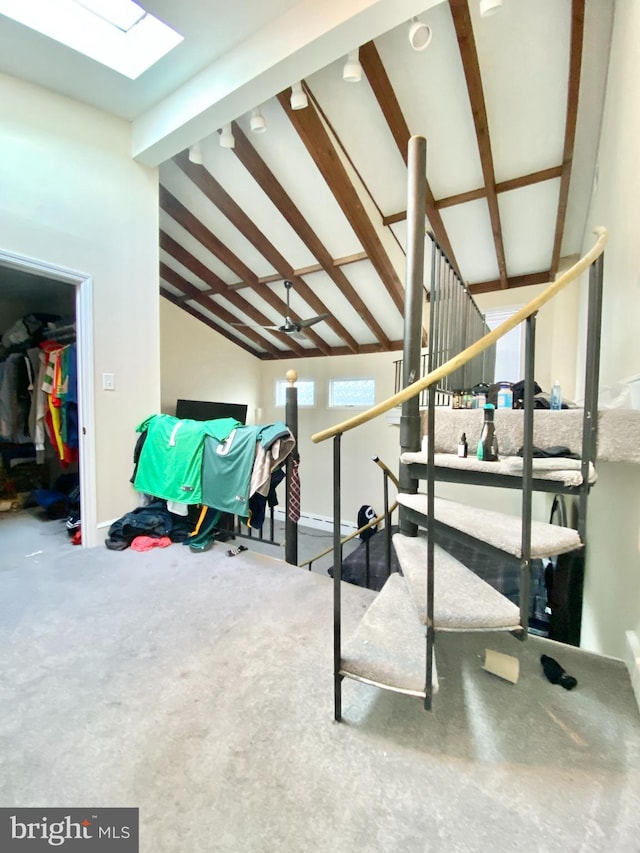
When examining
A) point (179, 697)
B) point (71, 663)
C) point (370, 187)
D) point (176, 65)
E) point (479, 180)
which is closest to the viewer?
point (179, 697)

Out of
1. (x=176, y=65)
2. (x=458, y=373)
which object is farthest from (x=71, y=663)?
(x=176, y=65)

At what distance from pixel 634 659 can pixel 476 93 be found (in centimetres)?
373

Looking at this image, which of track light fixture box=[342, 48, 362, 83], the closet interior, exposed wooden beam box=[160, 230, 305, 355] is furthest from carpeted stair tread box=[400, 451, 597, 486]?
exposed wooden beam box=[160, 230, 305, 355]

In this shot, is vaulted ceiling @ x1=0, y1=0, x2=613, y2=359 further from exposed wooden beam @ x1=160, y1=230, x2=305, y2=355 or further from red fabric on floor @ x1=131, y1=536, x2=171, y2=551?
red fabric on floor @ x1=131, y1=536, x2=171, y2=551

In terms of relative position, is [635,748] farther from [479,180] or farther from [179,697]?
[479,180]

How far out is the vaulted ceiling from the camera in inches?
95.1

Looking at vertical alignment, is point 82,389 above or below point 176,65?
below

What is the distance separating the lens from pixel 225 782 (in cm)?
96

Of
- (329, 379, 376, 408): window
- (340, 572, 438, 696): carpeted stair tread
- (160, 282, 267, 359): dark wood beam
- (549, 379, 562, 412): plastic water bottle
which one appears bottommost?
(340, 572, 438, 696): carpeted stair tread

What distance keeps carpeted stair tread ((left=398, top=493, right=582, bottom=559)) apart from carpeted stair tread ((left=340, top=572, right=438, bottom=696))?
0.42 m

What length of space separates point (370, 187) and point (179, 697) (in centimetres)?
467

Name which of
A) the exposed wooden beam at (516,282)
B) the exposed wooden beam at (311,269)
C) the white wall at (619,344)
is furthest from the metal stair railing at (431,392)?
the exposed wooden beam at (516,282)

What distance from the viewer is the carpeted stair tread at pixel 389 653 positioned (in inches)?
43.8
